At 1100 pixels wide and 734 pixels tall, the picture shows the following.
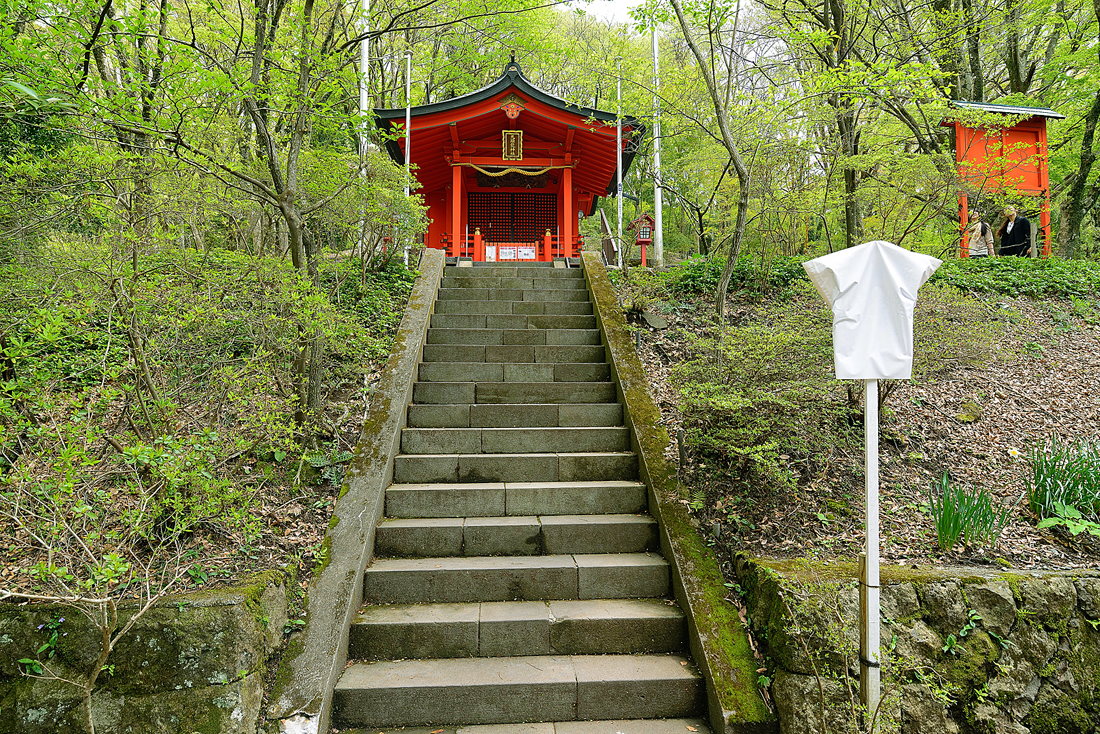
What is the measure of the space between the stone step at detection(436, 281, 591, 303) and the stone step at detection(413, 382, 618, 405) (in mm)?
1835

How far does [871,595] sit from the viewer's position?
233 centimetres

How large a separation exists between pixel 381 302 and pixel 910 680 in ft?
18.4

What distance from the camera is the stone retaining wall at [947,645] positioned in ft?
8.40

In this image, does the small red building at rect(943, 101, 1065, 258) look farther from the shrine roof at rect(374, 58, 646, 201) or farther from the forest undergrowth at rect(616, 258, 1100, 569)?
the shrine roof at rect(374, 58, 646, 201)

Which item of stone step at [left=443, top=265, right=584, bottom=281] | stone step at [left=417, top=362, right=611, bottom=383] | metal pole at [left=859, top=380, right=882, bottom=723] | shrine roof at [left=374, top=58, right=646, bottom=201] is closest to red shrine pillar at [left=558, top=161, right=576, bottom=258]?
shrine roof at [left=374, top=58, right=646, bottom=201]

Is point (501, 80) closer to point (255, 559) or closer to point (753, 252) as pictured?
point (753, 252)

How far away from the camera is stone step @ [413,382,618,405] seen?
4781 millimetres

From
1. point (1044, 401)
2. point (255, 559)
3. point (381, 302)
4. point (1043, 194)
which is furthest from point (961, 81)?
point (255, 559)

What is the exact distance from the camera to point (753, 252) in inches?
345

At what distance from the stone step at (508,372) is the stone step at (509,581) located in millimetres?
2055

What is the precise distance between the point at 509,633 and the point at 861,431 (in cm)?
313

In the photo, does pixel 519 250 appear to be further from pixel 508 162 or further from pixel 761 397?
pixel 761 397

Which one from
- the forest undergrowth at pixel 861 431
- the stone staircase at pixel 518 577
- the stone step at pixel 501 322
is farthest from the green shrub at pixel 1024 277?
the stone staircase at pixel 518 577

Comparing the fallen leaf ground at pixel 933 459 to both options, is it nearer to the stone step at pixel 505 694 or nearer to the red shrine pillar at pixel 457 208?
the stone step at pixel 505 694
